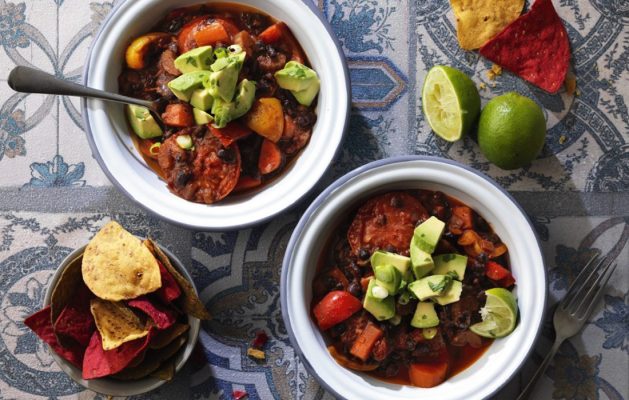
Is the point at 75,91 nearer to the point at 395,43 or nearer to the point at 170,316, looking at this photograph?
the point at 170,316

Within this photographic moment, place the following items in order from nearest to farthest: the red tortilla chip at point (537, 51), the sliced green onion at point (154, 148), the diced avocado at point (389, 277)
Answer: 1. the diced avocado at point (389, 277)
2. the sliced green onion at point (154, 148)
3. the red tortilla chip at point (537, 51)

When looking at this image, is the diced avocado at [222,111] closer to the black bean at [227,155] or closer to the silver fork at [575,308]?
the black bean at [227,155]

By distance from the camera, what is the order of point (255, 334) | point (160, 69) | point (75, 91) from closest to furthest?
point (75, 91) < point (160, 69) < point (255, 334)

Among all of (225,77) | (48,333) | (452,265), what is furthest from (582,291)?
(48,333)

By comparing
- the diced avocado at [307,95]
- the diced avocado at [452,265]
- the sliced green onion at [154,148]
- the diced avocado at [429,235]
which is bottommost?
the diced avocado at [452,265]

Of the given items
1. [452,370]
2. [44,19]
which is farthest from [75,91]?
[452,370]

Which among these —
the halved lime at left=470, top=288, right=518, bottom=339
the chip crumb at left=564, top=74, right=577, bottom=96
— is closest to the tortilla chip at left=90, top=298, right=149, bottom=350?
the halved lime at left=470, top=288, right=518, bottom=339

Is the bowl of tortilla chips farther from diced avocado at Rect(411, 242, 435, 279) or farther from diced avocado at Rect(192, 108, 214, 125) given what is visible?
diced avocado at Rect(411, 242, 435, 279)

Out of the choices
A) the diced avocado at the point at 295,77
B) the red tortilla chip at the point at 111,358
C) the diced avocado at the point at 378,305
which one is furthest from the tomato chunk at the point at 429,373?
the diced avocado at the point at 295,77
